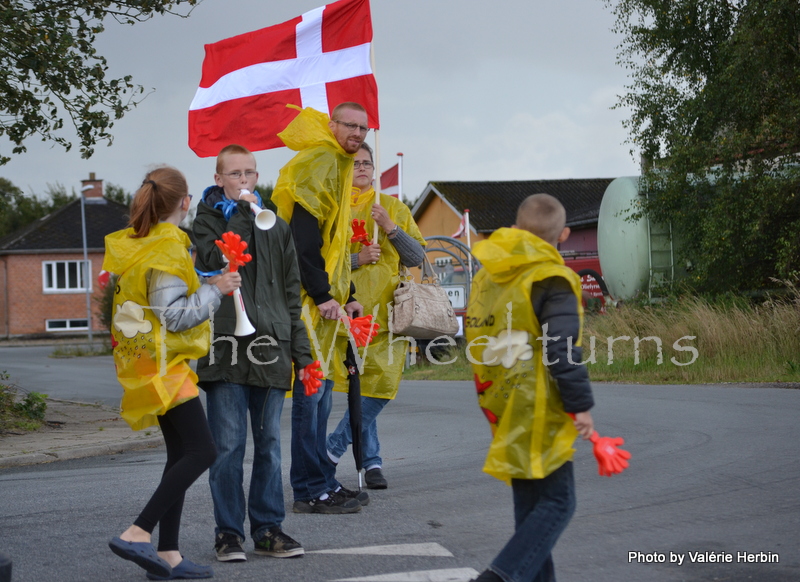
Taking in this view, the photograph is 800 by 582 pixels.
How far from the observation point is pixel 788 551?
14.7ft

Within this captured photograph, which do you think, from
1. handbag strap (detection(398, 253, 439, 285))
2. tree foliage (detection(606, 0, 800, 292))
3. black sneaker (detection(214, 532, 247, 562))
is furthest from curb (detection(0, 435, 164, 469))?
tree foliage (detection(606, 0, 800, 292))

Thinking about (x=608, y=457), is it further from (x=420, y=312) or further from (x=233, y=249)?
(x=420, y=312)

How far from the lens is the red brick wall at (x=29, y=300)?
55094 millimetres

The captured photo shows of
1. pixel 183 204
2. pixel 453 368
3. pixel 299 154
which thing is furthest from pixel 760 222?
pixel 183 204

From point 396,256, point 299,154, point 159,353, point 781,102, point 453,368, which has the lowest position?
point 453,368

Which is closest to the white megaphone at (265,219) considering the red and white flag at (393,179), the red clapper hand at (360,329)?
the red clapper hand at (360,329)

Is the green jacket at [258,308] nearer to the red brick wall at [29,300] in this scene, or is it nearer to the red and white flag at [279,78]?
the red and white flag at [279,78]

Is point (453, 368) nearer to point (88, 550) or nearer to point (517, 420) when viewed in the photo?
point (88, 550)

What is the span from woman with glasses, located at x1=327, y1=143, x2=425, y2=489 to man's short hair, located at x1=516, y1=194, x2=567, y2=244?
99.1 inches

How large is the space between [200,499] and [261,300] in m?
2.10

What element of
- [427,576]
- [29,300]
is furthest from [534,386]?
[29,300]

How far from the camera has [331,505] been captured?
5.57 m

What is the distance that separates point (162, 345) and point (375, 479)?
8.07ft

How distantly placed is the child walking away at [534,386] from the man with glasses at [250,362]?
4.41ft
